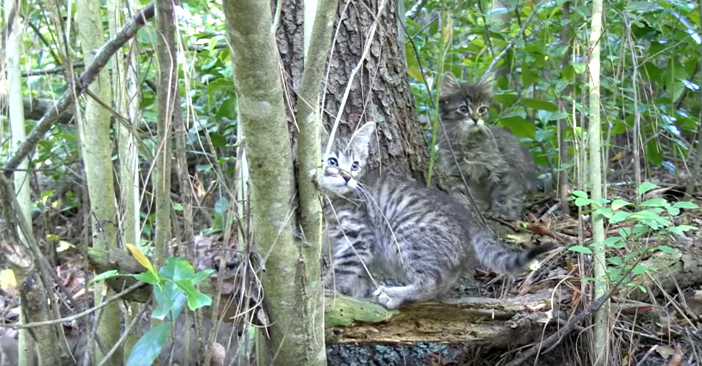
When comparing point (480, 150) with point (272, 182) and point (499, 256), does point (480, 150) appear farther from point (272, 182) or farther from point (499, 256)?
point (272, 182)

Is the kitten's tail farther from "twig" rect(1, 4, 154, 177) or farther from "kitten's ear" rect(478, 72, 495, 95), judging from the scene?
"twig" rect(1, 4, 154, 177)

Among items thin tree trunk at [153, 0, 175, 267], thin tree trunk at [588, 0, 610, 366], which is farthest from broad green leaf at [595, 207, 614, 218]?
thin tree trunk at [153, 0, 175, 267]

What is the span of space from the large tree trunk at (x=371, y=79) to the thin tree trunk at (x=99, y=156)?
97 cm

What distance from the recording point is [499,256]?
3.57m

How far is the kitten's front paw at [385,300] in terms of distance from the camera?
3.33 meters

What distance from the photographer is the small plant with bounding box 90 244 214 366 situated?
217 centimetres

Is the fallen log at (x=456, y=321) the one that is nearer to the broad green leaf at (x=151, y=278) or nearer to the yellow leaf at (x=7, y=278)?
the broad green leaf at (x=151, y=278)

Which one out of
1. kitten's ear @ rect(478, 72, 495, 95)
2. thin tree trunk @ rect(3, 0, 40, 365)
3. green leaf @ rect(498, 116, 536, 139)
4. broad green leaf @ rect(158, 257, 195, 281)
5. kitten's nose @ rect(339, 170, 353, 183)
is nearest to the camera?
broad green leaf @ rect(158, 257, 195, 281)

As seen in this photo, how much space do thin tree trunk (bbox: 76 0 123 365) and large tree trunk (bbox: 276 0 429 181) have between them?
0.97 m

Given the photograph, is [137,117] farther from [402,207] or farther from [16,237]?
[402,207]

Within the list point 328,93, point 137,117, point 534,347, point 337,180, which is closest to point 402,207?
point 337,180

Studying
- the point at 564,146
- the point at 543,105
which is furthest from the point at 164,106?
the point at 564,146

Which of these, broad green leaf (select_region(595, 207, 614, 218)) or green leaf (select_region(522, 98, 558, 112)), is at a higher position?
green leaf (select_region(522, 98, 558, 112))

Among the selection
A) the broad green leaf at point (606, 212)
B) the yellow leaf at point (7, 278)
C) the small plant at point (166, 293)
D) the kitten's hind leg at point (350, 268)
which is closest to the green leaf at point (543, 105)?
the kitten's hind leg at point (350, 268)
